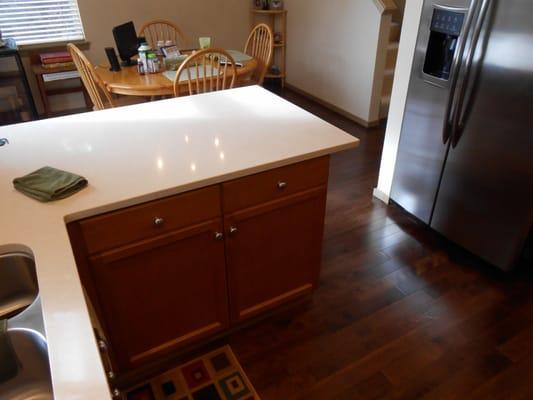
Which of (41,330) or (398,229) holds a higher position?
(41,330)

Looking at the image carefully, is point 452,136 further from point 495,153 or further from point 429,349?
point 429,349

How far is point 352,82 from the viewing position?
409 centimetres

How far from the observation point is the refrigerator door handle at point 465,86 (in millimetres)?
1825

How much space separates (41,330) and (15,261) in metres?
0.28

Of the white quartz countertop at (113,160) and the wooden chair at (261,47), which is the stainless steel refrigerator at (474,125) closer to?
the white quartz countertop at (113,160)

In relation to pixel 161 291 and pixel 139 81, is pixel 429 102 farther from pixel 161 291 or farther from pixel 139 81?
pixel 139 81

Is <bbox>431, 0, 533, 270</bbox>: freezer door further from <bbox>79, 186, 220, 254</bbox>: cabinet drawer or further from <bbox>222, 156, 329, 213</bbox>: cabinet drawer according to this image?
<bbox>79, 186, 220, 254</bbox>: cabinet drawer

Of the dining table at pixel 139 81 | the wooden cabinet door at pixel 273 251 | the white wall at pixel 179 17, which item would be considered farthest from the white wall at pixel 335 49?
the wooden cabinet door at pixel 273 251

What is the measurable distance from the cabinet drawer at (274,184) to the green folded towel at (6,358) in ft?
2.37

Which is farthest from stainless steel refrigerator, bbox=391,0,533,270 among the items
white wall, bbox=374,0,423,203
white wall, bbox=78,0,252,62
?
white wall, bbox=78,0,252,62

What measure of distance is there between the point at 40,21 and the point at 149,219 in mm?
3692

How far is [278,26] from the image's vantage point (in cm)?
502

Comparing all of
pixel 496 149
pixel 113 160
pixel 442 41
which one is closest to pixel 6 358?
pixel 113 160

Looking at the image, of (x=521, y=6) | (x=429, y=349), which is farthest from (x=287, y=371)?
(x=521, y=6)
